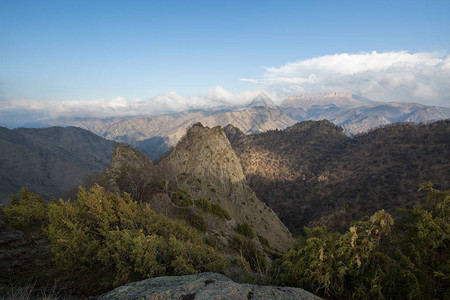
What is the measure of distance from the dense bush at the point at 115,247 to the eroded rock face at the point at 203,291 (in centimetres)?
142

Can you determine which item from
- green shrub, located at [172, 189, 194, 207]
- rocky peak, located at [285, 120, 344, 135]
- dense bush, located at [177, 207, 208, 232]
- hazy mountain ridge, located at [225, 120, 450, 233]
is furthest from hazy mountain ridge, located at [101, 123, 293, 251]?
rocky peak, located at [285, 120, 344, 135]

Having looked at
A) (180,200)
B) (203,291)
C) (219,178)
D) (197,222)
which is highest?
(203,291)

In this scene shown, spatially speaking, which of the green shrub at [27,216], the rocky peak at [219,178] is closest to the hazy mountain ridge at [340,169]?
the rocky peak at [219,178]

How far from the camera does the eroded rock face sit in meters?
6.33

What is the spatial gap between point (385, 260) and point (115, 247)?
1045cm

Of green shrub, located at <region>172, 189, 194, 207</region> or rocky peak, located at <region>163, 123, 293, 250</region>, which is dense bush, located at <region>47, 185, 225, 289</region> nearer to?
green shrub, located at <region>172, 189, 194, 207</region>

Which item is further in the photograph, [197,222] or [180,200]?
[180,200]

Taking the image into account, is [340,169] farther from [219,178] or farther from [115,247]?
[115,247]

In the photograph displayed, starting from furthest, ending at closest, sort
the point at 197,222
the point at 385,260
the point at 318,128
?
the point at 318,128 < the point at 197,222 < the point at 385,260

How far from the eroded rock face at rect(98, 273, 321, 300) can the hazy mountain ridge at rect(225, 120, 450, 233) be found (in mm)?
62031

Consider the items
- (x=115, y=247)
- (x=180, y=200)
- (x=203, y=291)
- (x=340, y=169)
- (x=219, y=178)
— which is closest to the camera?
(x=203, y=291)

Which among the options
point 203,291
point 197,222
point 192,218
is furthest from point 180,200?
point 203,291

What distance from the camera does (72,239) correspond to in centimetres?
981

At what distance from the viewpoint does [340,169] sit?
10731cm
